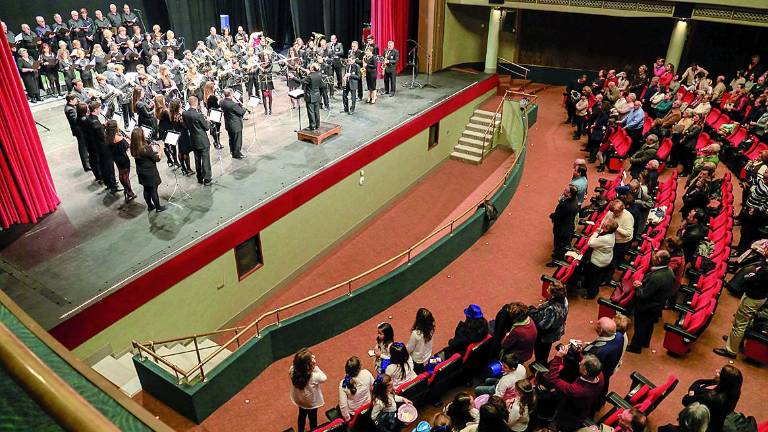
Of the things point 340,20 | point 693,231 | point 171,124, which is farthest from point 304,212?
point 340,20

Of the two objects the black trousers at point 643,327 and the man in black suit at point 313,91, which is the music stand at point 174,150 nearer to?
the man in black suit at point 313,91

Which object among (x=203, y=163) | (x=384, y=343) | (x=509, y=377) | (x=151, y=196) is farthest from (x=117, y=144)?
(x=509, y=377)

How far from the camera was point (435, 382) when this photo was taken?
6.47 m

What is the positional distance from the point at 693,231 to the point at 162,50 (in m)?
13.7

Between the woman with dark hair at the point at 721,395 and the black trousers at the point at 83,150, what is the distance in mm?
10190

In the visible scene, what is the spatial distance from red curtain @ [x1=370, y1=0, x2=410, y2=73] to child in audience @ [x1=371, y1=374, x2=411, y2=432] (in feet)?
45.8

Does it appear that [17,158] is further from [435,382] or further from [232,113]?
[435,382]

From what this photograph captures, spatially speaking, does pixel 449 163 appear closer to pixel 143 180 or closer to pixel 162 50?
pixel 162 50

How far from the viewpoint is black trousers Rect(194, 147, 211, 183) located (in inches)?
398

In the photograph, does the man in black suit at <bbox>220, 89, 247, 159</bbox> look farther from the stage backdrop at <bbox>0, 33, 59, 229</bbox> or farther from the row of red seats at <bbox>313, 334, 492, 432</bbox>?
the row of red seats at <bbox>313, 334, 492, 432</bbox>

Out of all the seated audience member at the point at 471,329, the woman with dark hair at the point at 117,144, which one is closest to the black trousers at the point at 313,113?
the woman with dark hair at the point at 117,144

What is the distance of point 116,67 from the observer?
1177 cm

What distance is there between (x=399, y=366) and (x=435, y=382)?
0.65 metres

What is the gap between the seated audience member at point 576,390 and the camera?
5359 millimetres
